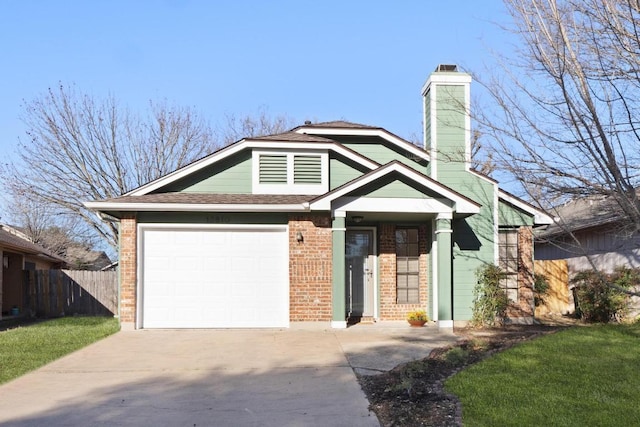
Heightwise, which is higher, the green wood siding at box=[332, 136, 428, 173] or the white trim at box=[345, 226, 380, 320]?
the green wood siding at box=[332, 136, 428, 173]

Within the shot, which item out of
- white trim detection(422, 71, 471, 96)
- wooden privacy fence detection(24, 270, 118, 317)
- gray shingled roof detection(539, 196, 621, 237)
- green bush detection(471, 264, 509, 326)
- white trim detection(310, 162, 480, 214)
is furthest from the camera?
→ wooden privacy fence detection(24, 270, 118, 317)

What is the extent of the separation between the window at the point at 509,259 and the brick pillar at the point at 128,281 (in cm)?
854

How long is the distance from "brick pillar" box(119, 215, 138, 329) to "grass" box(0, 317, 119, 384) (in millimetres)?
464

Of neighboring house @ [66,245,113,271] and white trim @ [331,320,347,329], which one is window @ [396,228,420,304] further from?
neighboring house @ [66,245,113,271]

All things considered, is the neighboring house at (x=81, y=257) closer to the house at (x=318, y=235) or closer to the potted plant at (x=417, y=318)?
the house at (x=318, y=235)

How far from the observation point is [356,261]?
46.2ft

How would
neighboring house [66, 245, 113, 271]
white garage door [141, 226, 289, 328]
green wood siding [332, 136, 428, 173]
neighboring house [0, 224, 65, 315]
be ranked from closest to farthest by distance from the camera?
white garage door [141, 226, 289, 328], green wood siding [332, 136, 428, 173], neighboring house [0, 224, 65, 315], neighboring house [66, 245, 113, 271]

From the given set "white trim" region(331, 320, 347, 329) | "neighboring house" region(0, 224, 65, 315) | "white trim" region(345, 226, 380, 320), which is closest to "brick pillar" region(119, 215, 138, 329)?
"white trim" region(331, 320, 347, 329)

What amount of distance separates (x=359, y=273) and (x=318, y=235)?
1.64 meters

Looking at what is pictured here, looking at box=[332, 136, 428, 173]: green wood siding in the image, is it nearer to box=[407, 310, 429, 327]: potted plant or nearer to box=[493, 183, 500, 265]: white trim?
box=[493, 183, 500, 265]: white trim

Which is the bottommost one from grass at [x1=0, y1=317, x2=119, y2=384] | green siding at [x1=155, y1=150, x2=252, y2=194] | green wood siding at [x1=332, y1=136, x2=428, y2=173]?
grass at [x1=0, y1=317, x2=119, y2=384]

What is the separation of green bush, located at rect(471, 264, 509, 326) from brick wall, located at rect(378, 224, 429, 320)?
123 cm

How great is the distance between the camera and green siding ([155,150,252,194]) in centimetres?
1391

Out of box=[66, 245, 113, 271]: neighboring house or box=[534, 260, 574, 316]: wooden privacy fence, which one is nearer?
box=[534, 260, 574, 316]: wooden privacy fence
